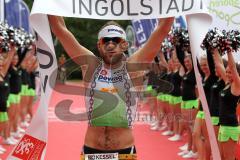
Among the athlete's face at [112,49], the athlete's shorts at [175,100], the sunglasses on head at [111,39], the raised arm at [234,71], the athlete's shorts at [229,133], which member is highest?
the sunglasses on head at [111,39]

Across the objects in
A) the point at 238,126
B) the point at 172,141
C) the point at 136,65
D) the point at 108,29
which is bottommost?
the point at 172,141

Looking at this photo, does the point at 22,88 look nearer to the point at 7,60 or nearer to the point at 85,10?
the point at 7,60

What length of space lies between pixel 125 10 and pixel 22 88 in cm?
816

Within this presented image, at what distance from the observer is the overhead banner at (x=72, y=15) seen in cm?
391

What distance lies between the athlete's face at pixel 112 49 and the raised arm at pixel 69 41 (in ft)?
0.42

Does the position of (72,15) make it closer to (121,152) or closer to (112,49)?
(112,49)

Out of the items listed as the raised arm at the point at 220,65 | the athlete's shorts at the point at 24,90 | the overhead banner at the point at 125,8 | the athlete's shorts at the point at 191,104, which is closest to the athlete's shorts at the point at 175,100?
the athlete's shorts at the point at 191,104

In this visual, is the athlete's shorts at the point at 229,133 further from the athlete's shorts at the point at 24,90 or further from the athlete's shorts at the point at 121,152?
the athlete's shorts at the point at 24,90

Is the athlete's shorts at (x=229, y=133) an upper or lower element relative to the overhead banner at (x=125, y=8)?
lower

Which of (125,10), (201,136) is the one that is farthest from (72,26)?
(125,10)

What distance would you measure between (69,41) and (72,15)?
22cm

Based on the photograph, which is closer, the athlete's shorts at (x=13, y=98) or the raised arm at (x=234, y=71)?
the raised arm at (x=234, y=71)

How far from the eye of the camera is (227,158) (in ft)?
20.2

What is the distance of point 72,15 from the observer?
3967mm
